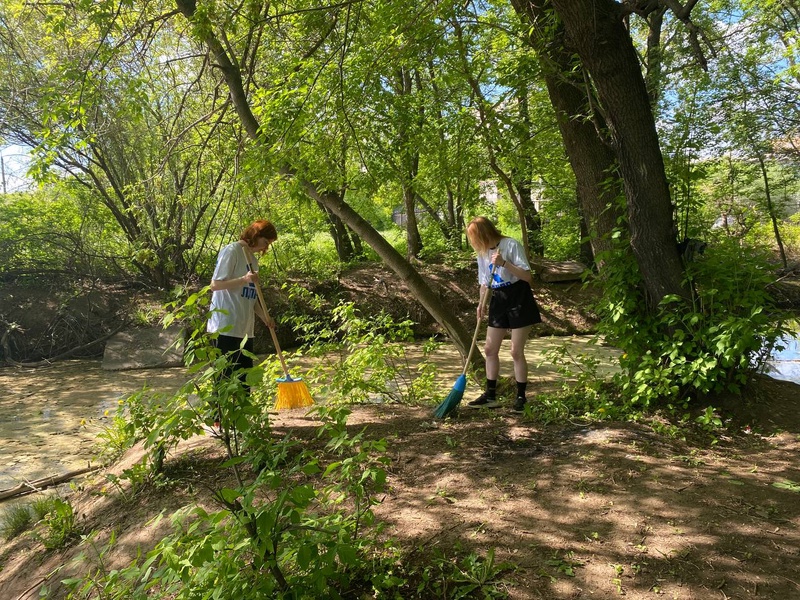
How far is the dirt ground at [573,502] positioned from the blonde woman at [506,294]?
1.25ft

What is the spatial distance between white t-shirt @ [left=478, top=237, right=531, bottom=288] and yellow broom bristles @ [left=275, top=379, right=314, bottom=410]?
1925mm

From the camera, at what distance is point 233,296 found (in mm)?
4039

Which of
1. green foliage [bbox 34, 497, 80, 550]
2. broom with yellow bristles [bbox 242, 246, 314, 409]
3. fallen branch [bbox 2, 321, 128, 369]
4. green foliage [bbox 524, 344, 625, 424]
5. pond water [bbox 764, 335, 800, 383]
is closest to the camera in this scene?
green foliage [bbox 34, 497, 80, 550]

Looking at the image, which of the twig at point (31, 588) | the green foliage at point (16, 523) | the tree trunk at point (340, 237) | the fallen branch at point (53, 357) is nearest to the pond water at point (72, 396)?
the fallen branch at point (53, 357)

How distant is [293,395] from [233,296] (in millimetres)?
1184

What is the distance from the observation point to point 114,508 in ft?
11.1

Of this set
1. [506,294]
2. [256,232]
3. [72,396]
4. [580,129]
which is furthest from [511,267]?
[72,396]

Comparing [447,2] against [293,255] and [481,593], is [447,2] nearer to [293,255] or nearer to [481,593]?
[481,593]

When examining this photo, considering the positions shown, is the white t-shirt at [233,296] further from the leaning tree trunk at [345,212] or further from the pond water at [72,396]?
the leaning tree trunk at [345,212]

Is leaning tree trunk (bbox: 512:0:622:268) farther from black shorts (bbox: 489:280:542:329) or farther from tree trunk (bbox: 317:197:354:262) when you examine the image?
tree trunk (bbox: 317:197:354:262)

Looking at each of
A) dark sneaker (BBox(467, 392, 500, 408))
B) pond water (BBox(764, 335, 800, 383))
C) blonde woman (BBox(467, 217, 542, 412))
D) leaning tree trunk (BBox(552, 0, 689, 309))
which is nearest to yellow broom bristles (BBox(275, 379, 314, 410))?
dark sneaker (BBox(467, 392, 500, 408))

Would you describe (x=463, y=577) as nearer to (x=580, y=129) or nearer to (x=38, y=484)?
(x=580, y=129)

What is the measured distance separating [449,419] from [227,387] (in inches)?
97.4

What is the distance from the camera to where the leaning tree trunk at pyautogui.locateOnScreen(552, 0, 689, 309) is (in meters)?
3.56
